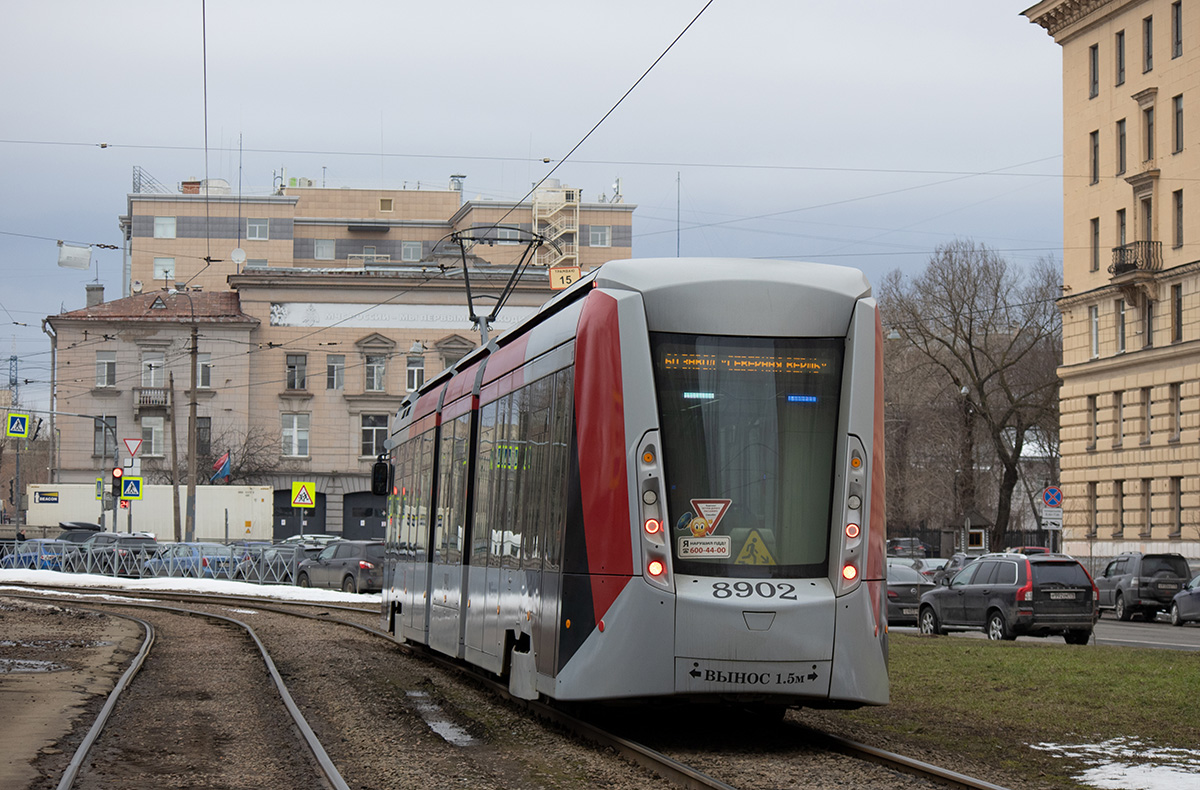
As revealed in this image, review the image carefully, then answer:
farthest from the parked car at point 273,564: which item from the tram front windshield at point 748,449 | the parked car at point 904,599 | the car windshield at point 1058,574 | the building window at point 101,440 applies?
the tram front windshield at point 748,449

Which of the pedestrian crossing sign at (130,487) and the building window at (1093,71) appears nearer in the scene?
the pedestrian crossing sign at (130,487)

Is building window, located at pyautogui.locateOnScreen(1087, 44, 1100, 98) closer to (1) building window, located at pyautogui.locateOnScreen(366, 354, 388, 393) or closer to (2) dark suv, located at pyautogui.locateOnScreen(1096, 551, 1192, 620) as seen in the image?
(2) dark suv, located at pyautogui.locateOnScreen(1096, 551, 1192, 620)

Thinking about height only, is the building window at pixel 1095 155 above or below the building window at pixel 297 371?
above

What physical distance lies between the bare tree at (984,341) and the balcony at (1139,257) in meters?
9.96

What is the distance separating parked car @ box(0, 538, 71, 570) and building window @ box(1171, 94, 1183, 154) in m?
36.9

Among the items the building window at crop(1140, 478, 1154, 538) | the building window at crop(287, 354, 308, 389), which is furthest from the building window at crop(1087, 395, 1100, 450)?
the building window at crop(287, 354, 308, 389)

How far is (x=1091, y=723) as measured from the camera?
1220 cm

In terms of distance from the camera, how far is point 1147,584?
117 ft

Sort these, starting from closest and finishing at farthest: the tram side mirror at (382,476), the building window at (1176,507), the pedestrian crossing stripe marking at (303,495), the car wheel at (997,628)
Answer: the tram side mirror at (382,476)
the car wheel at (997,628)
the building window at (1176,507)
the pedestrian crossing stripe marking at (303,495)

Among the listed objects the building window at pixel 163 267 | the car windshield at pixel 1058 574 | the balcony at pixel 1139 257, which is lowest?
the car windshield at pixel 1058 574

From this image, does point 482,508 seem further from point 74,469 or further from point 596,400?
point 74,469

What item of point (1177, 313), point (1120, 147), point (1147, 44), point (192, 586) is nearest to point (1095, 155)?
point (1120, 147)

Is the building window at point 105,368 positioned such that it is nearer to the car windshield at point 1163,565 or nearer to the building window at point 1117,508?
the building window at point 1117,508

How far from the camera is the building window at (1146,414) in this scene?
47750 mm
